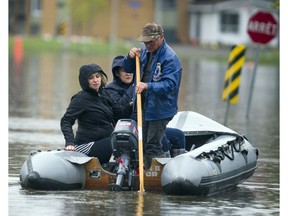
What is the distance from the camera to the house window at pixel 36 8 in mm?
99594

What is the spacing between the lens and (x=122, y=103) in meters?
14.4

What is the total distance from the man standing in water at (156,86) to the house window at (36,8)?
8619 centimetres

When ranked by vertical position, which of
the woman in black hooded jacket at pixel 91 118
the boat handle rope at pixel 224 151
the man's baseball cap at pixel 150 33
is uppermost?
the man's baseball cap at pixel 150 33

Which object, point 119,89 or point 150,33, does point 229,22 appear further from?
point 150,33

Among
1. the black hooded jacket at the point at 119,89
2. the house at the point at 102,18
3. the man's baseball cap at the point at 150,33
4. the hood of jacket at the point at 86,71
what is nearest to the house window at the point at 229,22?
the house at the point at 102,18

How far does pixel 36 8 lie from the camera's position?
330 feet

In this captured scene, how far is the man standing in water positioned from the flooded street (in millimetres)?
817

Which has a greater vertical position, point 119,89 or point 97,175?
point 119,89

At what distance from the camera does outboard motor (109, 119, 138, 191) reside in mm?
13156

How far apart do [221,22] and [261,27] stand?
67.9 meters

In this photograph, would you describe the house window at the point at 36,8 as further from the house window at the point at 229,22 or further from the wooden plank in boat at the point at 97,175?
the wooden plank in boat at the point at 97,175

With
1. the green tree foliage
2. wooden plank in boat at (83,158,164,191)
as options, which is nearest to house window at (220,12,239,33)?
the green tree foliage

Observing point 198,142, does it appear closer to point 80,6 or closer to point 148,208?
point 148,208

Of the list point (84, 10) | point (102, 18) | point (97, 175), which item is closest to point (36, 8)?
point (102, 18)
